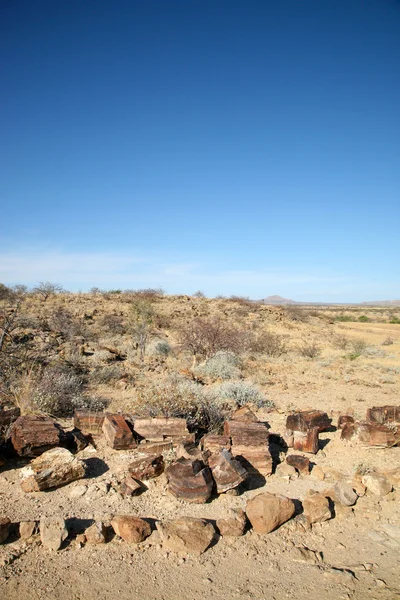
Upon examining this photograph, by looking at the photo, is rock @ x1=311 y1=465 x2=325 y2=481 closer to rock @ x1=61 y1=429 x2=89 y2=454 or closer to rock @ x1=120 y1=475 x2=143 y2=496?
rock @ x1=120 y1=475 x2=143 y2=496

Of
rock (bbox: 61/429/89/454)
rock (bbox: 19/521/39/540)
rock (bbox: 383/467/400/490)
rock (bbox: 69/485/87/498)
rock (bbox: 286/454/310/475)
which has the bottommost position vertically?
rock (bbox: 383/467/400/490)

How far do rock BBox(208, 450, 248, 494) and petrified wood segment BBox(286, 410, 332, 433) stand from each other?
2.46 m

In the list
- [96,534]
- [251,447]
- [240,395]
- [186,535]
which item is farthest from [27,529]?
[240,395]

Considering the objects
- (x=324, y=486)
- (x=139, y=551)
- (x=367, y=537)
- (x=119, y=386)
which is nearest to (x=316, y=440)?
(x=324, y=486)

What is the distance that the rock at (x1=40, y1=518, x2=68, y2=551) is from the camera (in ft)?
12.3

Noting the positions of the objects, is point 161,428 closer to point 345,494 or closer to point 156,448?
point 156,448

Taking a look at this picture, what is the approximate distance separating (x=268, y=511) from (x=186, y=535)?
955 millimetres

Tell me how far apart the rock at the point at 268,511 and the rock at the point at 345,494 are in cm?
81

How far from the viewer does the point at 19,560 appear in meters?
3.58

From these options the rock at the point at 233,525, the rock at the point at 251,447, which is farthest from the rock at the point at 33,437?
the rock at the point at 233,525

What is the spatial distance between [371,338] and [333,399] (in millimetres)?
22181

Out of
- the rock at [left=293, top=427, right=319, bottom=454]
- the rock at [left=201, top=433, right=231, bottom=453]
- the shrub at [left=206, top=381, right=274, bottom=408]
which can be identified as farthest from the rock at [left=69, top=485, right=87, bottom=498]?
the shrub at [left=206, top=381, right=274, bottom=408]

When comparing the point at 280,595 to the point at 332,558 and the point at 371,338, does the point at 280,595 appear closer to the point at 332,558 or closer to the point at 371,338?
the point at 332,558

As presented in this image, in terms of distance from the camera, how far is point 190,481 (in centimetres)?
483
